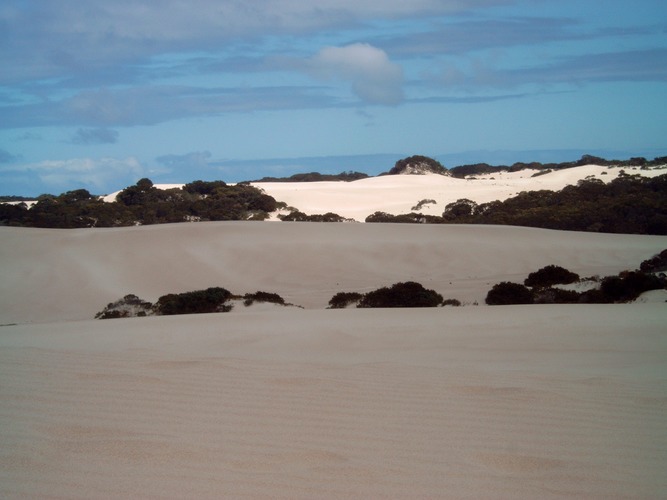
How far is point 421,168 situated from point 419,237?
47.8 metres

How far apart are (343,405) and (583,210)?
34219 millimetres

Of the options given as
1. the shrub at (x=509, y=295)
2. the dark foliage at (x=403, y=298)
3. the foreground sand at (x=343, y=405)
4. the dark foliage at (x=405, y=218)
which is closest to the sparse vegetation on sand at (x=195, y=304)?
the dark foliage at (x=403, y=298)

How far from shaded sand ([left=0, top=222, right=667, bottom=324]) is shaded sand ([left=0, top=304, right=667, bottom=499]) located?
967cm

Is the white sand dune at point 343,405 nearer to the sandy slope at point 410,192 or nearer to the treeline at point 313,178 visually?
the sandy slope at point 410,192

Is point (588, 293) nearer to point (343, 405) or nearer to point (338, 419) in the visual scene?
point (343, 405)

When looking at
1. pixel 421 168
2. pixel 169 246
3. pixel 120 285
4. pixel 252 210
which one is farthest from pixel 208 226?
pixel 421 168

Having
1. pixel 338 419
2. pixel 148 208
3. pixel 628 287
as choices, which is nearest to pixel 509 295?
pixel 628 287

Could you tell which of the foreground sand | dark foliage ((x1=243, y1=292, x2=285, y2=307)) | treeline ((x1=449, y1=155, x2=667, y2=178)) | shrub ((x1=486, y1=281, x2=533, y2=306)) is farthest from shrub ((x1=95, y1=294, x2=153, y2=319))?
treeline ((x1=449, y1=155, x2=667, y2=178))

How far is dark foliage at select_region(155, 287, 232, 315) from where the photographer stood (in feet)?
48.2

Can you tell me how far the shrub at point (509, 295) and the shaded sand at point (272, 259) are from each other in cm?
268

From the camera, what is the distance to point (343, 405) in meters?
5.46

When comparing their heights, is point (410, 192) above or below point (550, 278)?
above

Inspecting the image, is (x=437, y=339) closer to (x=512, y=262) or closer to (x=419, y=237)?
(x=512, y=262)

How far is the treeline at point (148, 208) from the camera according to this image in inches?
1503
